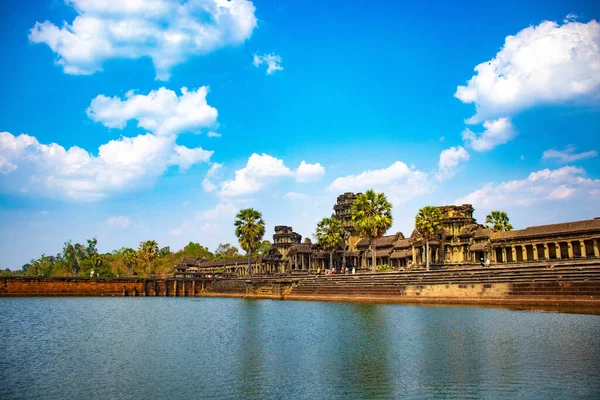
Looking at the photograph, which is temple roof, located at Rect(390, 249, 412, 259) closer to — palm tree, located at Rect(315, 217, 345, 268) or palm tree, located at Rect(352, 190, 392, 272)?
palm tree, located at Rect(315, 217, 345, 268)

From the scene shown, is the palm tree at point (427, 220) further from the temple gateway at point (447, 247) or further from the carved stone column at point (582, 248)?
the carved stone column at point (582, 248)

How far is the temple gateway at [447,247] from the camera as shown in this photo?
2598 inches

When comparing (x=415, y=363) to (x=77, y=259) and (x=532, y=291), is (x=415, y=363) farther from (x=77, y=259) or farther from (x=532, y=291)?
(x=77, y=259)

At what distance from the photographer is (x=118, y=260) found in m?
170

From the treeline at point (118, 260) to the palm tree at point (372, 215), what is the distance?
Result: 190 feet

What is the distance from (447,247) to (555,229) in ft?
76.6

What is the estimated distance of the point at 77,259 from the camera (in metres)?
148

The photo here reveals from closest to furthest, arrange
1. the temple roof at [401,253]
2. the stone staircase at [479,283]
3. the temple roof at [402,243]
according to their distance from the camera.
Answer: the stone staircase at [479,283], the temple roof at [401,253], the temple roof at [402,243]

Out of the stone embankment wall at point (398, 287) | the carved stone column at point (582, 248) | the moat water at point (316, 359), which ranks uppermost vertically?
the carved stone column at point (582, 248)

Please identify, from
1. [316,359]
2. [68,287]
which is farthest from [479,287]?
[68,287]

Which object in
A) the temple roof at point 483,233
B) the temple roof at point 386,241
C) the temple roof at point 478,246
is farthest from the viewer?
the temple roof at point 386,241

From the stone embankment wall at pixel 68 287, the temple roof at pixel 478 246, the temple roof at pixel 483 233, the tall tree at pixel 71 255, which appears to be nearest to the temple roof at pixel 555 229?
the temple roof at pixel 478 246

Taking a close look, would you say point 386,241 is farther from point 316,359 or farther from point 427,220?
point 316,359

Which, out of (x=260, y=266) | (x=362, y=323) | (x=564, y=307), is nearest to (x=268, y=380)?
(x=362, y=323)
